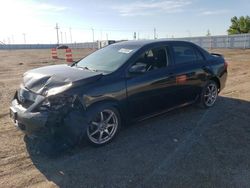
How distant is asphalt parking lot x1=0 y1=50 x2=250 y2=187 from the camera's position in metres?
3.56

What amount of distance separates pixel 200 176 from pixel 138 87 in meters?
1.86

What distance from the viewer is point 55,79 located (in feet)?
14.4

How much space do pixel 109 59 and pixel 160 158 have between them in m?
2.11

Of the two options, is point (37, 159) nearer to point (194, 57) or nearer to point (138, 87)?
point (138, 87)

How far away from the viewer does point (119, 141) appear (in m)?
4.76

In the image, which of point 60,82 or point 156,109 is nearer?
point 60,82

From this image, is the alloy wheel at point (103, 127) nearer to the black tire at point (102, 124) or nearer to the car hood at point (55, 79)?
the black tire at point (102, 124)

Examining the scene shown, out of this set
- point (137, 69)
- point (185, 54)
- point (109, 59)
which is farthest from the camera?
point (185, 54)

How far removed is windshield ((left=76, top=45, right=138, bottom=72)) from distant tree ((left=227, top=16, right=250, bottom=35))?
57924 mm

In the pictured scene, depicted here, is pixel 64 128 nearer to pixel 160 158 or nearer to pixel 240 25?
pixel 160 158

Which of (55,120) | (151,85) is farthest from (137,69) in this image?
(55,120)

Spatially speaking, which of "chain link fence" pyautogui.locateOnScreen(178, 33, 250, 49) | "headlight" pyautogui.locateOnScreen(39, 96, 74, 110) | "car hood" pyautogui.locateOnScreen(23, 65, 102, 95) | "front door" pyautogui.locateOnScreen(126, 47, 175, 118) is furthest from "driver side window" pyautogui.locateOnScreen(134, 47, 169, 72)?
"chain link fence" pyautogui.locateOnScreen(178, 33, 250, 49)

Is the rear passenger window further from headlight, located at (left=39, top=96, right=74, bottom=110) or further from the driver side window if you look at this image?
headlight, located at (left=39, top=96, right=74, bottom=110)

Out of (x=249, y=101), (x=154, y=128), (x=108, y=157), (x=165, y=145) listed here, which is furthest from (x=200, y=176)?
(x=249, y=101)
